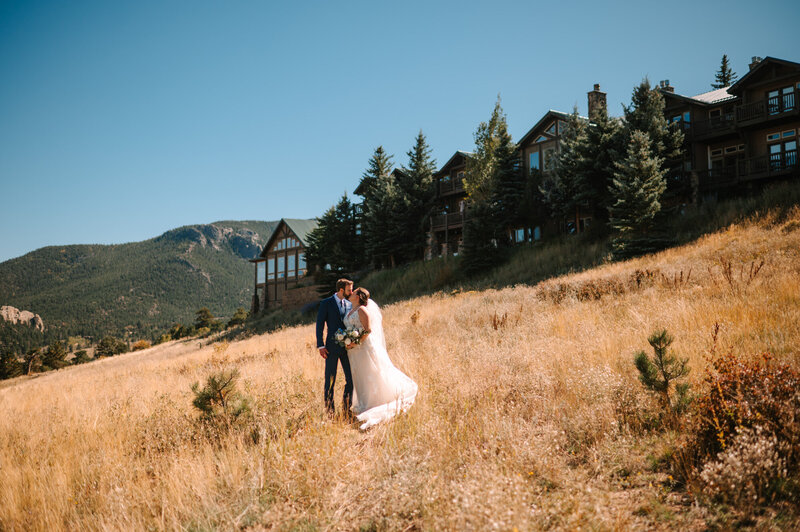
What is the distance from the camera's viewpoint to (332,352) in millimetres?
6984

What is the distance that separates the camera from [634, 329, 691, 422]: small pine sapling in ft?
15.8

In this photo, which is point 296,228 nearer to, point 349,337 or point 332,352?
point 332,352

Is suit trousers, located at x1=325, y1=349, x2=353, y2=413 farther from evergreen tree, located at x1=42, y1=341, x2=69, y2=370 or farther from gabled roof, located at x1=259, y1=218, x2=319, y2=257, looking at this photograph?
evergreen tree, located at x1=42, y1=341, x2=69, y2=370

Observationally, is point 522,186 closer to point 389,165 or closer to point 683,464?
point 389,165

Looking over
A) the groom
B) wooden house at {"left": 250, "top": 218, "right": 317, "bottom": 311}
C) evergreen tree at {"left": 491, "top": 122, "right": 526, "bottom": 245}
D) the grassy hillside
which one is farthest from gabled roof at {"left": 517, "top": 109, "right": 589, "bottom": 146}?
the grassy hillside

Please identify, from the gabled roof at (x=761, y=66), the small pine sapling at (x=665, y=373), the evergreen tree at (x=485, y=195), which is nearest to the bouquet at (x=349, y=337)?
the small pine sapling at (x=665, y=373)

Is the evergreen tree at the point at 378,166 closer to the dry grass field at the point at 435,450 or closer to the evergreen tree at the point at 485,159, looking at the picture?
the evergreen tree at the point at 485,159

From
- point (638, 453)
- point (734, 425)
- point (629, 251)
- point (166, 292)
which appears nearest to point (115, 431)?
point (638, 453)

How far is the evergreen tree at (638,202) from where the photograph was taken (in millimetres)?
21172

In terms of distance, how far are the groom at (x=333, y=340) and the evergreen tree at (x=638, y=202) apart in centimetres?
1847

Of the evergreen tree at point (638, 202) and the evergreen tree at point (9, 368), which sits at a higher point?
the evergreen tree at point (638, 202)

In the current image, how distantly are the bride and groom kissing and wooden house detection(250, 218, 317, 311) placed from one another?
136ft

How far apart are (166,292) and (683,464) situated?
205790 mm

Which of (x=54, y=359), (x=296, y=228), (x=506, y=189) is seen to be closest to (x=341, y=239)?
(x=296, y=228)
